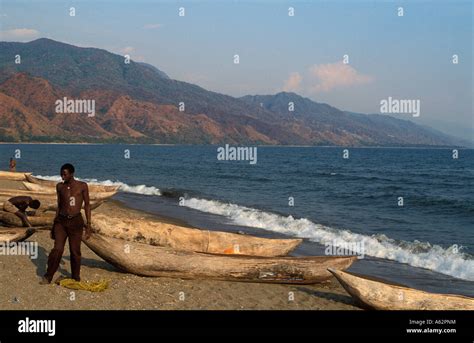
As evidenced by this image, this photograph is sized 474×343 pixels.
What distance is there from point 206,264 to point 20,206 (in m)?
6.18

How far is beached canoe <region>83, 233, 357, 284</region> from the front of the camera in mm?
10773

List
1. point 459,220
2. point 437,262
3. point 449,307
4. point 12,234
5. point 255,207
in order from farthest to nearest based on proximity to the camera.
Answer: point 255,207
point 459,220
point 437,262
point 12,234
point 449,307

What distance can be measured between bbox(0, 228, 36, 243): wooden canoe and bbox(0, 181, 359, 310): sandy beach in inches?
19.3

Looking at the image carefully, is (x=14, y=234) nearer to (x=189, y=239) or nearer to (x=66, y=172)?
(x=66, y=172)

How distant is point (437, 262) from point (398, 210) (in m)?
14.3

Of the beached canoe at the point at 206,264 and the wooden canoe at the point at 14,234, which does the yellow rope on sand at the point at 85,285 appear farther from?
the wooden canoe at the point at 14,234

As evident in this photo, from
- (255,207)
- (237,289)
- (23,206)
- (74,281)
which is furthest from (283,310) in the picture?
(255,207)

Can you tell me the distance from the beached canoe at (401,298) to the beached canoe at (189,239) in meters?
3.79

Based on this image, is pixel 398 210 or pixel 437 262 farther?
pixel 398 210

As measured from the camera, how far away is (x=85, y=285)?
9.73 meters

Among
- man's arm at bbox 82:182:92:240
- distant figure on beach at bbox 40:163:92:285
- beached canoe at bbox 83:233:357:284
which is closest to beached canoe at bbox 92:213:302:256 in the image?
beached canoe at bbox 83:233:357:284
